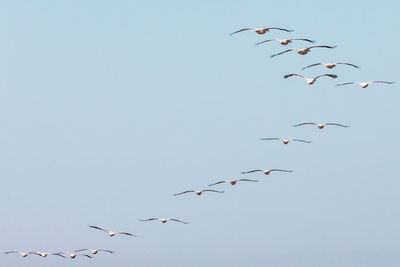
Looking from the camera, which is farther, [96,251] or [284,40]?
[96,251]

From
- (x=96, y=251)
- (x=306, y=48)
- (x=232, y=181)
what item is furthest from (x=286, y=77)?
(x=96, y=251)

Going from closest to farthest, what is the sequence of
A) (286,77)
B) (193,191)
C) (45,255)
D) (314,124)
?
1. (286,77)
2. (314,124)
3. (193,191)
4. (45,255)

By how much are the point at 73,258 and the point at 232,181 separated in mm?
26141

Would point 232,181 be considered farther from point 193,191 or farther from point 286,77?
point 286,77

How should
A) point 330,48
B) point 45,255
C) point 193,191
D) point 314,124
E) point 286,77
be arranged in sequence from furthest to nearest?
point 45,255
point 193,191
point 314,124
point 286,77
point 330,48

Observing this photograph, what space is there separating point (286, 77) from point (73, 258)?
47.1 meters

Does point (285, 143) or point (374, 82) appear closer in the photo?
point (374, 82)

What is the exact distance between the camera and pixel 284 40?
13900 cm

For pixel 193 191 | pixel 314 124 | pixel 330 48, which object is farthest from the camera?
pixel 193 191

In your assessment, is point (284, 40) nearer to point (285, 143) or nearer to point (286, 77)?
point (286, 77)

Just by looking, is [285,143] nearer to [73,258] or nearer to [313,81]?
[313,81]

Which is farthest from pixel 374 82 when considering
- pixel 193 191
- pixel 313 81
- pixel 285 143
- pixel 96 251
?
pixel 96 251

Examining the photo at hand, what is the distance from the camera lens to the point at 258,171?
503ft

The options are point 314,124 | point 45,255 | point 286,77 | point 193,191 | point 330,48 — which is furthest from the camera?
point 45,255
